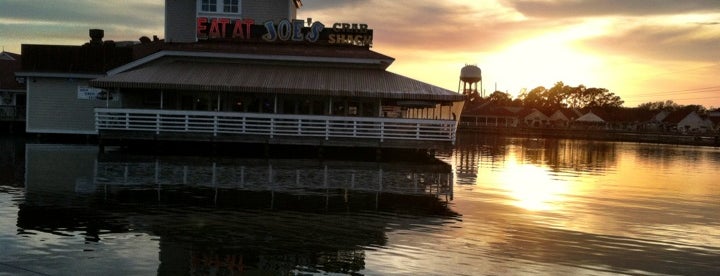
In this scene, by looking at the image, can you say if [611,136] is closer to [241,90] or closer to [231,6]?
[231,6]

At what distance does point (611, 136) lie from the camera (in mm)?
81375

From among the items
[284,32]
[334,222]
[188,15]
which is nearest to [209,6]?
[188,15]

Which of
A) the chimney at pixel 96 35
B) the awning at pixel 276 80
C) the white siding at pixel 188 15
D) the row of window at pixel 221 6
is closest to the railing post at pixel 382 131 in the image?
the awning at pixel 276 80

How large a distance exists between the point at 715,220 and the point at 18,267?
14.4 m

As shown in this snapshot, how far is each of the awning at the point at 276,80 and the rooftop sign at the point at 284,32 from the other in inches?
68.7

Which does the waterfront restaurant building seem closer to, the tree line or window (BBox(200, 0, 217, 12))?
window (BBox(200, 0, 217, 12))

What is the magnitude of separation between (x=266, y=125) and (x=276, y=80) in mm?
2898

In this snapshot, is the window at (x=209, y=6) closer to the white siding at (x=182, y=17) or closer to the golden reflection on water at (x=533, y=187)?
the white siding at (x=182, y=17)

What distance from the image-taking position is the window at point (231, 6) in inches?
1515

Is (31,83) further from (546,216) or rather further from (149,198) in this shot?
(546,216)

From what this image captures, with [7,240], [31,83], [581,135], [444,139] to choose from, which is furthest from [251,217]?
[581,135]

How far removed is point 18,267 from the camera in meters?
8.41

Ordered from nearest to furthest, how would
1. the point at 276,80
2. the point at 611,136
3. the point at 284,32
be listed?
the point at 276,80 → the point at 284,32 → the point at 611,136

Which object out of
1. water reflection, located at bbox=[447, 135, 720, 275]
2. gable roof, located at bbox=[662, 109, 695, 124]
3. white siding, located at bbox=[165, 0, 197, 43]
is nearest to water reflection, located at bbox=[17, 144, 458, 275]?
water reflection, located at bbox=[447, 135, 720, 275]
